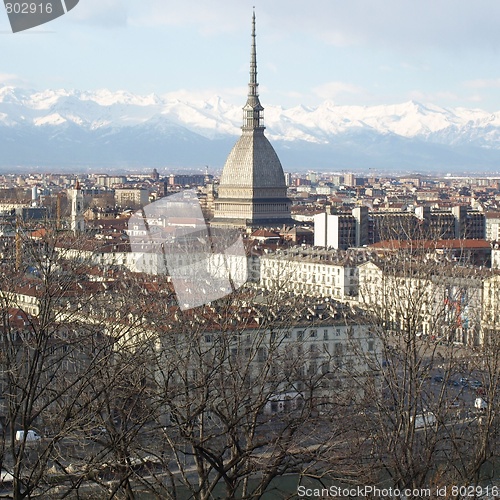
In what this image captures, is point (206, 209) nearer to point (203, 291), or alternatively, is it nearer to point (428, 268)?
point (203, 291)

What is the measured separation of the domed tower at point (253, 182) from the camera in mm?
56938

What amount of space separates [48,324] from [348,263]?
27.9 meters

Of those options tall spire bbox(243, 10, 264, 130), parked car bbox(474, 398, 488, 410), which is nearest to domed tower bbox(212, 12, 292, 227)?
tall spire bbox(243, 10, 264, 130)

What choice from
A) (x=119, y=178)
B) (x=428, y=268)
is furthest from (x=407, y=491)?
(x=119, y=178)

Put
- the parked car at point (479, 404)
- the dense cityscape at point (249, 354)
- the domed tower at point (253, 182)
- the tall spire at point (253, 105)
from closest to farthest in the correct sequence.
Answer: the dense cityscape at point (249, 354) < the parked car at point (479, 404) < the domed tower at point (253, 182) < the tall spire at point (253, 105)

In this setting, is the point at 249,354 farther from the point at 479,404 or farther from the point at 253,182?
the point at 253,182

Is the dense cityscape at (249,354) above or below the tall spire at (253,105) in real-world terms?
below

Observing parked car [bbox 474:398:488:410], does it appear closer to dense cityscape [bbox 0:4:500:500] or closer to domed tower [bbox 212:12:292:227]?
dense cityscape [bbox 0:4:500:500]

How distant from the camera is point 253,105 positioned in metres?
58.3

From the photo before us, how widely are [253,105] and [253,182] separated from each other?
364 centimetres

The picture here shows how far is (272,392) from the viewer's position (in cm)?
772

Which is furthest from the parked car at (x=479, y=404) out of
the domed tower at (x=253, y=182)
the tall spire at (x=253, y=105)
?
the tall spire at (x=253, y=105)

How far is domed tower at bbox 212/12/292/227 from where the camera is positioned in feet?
187

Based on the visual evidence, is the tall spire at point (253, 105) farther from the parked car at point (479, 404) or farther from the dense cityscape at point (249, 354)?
the parked car at point (479, 404)
